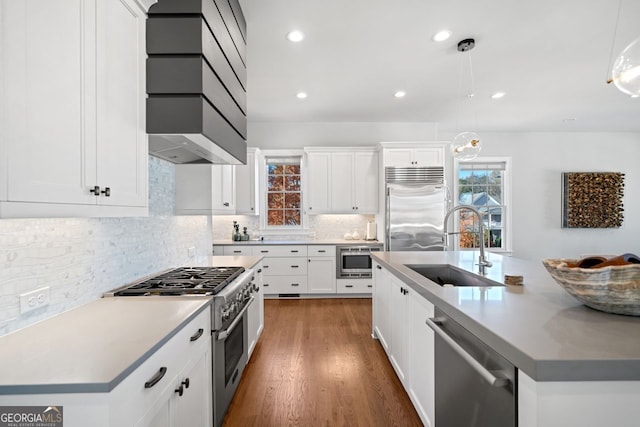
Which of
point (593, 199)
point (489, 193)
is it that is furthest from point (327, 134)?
point (593, 199)

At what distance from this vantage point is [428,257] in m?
2.78

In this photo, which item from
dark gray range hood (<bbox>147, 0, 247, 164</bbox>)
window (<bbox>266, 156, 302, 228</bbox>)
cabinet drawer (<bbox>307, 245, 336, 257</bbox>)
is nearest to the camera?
dark gray range hood (<bbox>147, 0, 247, 164</bbox>)

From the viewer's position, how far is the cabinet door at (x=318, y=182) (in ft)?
16.4

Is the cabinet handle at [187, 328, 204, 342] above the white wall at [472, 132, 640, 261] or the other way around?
the other way around

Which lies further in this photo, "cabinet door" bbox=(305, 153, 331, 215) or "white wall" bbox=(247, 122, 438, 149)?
"white wall" bbox=(247, 122, 438, 149)

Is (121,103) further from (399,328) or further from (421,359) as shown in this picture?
(399,328)

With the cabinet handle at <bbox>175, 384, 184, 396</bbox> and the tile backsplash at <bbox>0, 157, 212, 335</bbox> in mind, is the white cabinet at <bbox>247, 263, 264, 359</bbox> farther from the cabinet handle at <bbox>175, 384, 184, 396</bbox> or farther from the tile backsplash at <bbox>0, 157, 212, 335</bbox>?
the cabinet handle at <bbox>175, 384, 184, 396</bbox>

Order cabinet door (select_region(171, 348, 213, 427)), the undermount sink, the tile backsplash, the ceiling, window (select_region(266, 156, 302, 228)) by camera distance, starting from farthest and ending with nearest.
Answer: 1. window (select_region(266, 156, 302, 228))
2. the ceiling
3. the undermount sink
4. cabinet door (select_region(171, 348, 213, 427))
5. the tile backsplash

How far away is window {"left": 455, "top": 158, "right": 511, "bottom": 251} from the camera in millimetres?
5922

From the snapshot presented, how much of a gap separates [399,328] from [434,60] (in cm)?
267

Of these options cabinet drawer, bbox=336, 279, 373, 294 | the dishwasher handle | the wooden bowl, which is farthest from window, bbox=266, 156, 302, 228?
the wooden bowl

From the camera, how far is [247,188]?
16.2 feet

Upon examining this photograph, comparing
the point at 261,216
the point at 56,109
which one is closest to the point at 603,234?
the point at 261,216

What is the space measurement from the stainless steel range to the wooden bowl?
1611 mm
